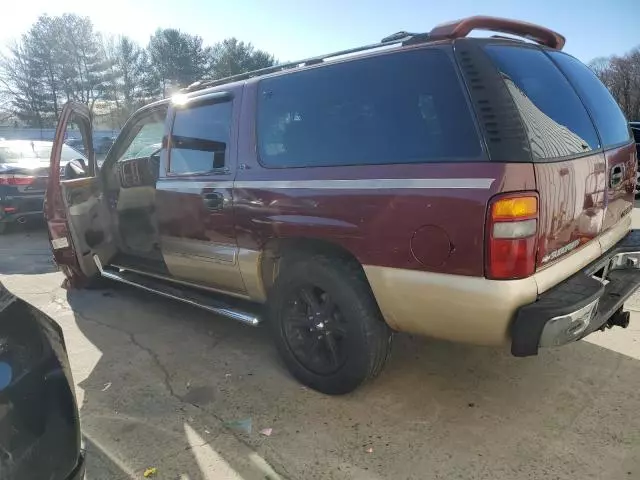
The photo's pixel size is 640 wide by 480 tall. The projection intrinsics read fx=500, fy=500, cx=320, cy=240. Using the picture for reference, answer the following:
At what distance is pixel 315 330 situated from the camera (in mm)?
3016

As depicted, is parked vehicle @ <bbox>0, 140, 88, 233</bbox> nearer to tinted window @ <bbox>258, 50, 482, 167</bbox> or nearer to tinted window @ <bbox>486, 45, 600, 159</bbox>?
tinted window @ <bbox>258, 50, 482, 167</bbox>

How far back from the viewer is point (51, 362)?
1.75 meters

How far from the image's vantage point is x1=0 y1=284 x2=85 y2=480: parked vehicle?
152 centimetres

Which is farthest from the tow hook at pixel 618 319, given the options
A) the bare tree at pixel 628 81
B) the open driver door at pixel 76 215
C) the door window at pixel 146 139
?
the bare tree at pixel 628 81

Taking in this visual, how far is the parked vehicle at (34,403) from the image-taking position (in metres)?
1.52

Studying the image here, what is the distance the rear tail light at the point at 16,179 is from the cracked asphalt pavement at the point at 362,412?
450 cm

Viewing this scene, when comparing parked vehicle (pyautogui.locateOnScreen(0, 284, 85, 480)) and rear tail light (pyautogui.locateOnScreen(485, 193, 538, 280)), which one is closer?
parked vehicle (pyautogui.locateOnScreen(0, 284, 85, 480))

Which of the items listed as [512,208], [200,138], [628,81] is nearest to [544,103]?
[512,208]

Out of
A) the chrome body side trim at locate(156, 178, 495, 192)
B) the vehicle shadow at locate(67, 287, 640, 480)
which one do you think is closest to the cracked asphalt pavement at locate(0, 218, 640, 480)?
the vehicle shadow at locate(67, 287, 640, 480)

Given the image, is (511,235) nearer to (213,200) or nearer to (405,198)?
(405,198)

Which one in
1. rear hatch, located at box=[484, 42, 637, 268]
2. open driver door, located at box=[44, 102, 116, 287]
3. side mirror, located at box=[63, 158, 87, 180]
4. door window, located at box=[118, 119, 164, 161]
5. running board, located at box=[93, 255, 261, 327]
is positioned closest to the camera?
rear hatch, located at box=[484, 42, 637, 268]

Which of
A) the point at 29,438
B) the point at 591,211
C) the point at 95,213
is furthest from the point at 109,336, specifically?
the point at 591,211

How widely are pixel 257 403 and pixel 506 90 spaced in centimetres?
218

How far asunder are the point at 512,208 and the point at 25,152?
8.63m
